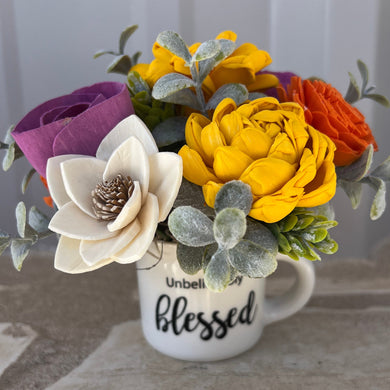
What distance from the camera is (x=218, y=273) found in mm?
375

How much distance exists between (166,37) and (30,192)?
19.0 inches

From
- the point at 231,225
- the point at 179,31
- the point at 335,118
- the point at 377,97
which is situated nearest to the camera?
the point at 231,225

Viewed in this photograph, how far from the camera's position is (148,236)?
0.38 metres

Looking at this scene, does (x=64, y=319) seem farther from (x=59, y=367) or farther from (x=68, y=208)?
(x=68, y=208)

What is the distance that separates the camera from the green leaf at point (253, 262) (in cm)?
37

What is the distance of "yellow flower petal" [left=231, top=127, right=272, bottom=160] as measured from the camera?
1.27 ft

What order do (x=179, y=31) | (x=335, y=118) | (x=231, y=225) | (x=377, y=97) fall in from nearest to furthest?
(x=231, y=225) < (x=335, y=118) < (x=377, y=97) < (x=179, y=31)

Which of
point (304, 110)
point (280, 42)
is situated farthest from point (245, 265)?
point (280, 42)

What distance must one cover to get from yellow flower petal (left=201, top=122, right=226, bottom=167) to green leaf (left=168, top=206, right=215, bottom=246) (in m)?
0.06

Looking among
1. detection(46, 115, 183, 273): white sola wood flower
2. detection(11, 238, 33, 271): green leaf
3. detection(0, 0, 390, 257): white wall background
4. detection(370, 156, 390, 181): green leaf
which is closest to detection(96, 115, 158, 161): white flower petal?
detection(46, 115, 183, 273): white sola wood flower

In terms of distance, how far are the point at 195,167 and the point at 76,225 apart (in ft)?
0.33

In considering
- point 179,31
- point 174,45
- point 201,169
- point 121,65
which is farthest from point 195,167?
point 179,31

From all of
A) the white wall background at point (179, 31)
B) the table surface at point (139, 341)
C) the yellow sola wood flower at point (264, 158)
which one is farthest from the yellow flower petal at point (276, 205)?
the white wall background at point (179, 31)

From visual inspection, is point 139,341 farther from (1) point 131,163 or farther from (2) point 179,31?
(2) point 179,31
